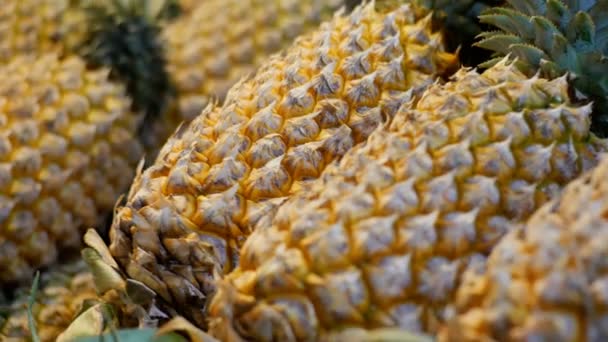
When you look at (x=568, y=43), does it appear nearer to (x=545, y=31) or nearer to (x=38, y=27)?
(x=545, y=31)

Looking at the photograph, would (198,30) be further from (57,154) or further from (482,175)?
(482,175)

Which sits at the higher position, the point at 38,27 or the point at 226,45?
the point at 38,27

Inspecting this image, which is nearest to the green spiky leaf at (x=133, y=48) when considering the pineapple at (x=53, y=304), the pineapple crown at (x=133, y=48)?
the pineapple crown at (x=133, y=48)

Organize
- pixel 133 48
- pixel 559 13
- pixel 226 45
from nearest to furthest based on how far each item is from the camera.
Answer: pixel 559 13 < pixel 133 48 < pixel 226 45

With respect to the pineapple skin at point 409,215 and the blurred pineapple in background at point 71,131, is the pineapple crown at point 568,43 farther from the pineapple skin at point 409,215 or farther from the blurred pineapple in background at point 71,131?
the blurred pineapple in background at point 71,131

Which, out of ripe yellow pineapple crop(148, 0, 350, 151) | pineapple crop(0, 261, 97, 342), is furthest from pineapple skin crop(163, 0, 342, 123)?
pineapple crop(0, 261, 97, 342)

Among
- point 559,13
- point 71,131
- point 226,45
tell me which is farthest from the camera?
point 226,45

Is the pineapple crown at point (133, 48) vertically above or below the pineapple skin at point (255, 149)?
above

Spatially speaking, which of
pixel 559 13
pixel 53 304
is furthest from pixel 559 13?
pixel 53 304
